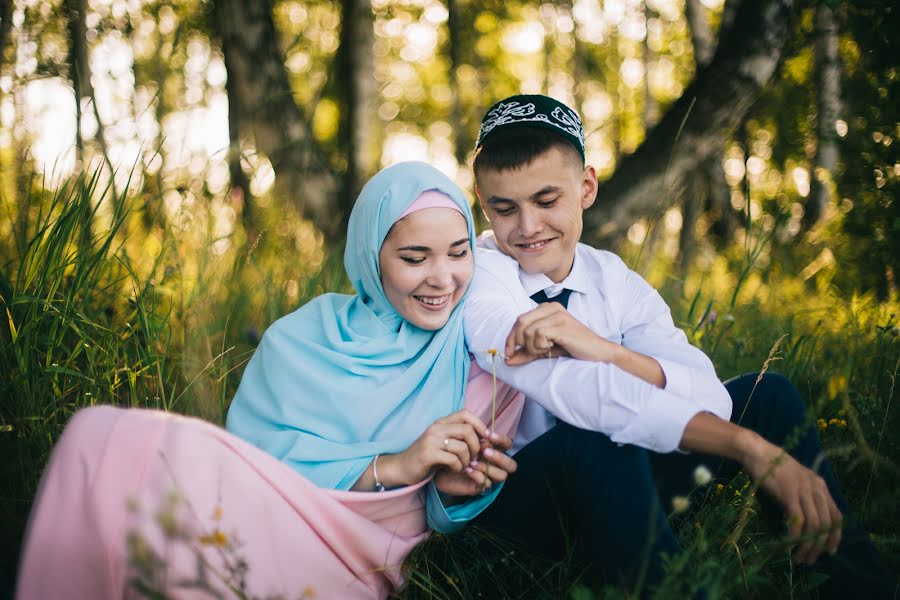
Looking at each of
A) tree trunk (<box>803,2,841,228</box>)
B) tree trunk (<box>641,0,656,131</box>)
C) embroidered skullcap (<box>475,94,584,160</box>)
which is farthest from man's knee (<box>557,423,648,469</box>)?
tree trunk (<box>641,0,656,131</box>)

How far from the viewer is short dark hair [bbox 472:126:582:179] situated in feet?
7.27

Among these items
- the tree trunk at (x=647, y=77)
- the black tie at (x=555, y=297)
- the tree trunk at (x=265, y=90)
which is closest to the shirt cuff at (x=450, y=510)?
the black tie at (x=555, y=297)

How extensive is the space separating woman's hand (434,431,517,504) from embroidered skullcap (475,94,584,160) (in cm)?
102

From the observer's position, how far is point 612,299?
2301mm

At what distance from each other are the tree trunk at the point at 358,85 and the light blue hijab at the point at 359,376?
12.9 ft

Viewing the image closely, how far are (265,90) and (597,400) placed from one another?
13.0ft

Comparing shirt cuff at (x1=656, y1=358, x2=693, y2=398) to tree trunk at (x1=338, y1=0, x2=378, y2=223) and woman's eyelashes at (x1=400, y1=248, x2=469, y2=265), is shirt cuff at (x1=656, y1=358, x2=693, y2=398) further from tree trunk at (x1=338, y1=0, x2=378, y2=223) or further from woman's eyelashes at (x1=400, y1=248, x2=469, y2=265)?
tree trunk at (x1=338, y1=0, x2=378, y2=223)

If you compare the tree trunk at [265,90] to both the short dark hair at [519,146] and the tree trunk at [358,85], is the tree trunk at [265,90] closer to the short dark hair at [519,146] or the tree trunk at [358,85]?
the tree trunk at [358,85]

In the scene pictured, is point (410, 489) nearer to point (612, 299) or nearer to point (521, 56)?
point (612, 299)

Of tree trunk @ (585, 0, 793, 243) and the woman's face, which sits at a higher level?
tree trunk @ (585, 0, 793, 243)

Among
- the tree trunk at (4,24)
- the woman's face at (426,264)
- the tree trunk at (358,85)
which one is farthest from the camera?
the tree trunk at (358,85)

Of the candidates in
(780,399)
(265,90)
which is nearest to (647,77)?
(265,90)

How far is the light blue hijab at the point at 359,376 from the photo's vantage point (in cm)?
187

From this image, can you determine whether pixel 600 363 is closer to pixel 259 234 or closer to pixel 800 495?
pixel 800 495
